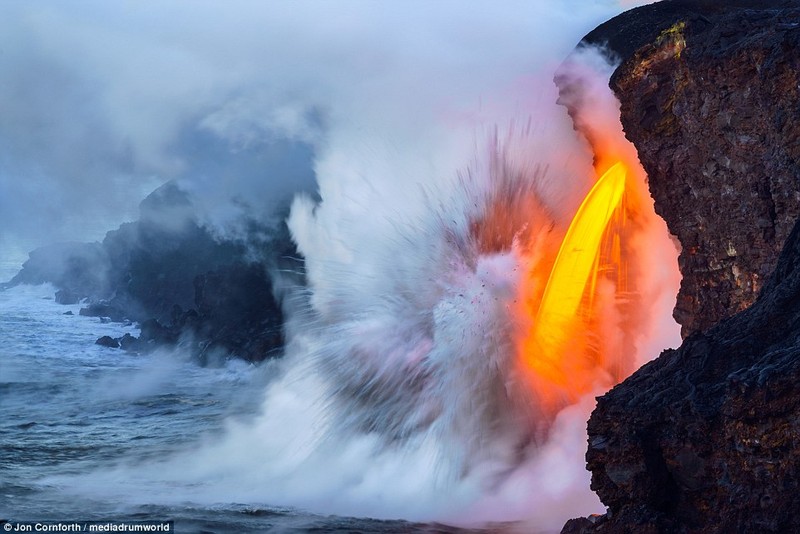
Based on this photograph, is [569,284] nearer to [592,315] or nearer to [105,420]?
[592,315]

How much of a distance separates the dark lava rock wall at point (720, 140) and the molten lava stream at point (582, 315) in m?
1.77

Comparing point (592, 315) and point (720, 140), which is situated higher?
point (720, 140)

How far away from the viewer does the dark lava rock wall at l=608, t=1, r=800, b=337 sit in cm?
1110

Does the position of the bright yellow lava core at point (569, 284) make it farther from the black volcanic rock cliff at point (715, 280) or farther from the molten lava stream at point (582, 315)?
the black volcanic rock cliff at point (715, 280)

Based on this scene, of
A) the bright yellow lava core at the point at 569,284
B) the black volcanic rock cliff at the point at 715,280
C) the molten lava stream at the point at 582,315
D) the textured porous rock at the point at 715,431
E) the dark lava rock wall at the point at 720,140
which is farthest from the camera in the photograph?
the bright yellow lava core at the point at 569,284

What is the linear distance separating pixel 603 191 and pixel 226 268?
30.5m

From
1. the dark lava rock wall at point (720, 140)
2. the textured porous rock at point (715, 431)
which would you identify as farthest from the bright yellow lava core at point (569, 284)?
the textured porous rock at point (715, 431)

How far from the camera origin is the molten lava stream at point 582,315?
1569 centimetres

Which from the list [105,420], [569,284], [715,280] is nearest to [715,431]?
[715,280]

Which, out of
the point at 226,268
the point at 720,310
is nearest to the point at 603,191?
the point at 720,310

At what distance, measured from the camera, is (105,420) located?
2488 cm

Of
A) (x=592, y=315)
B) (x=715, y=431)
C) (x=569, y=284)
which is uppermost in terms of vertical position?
(x=569, y=284)

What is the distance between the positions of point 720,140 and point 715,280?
199 centimetres

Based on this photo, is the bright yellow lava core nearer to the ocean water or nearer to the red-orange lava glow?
the red-orange lava glow
